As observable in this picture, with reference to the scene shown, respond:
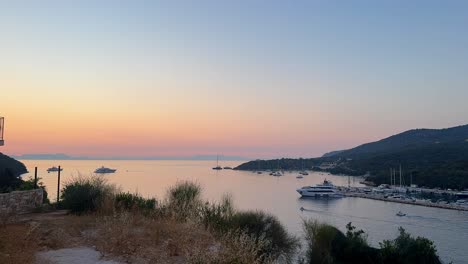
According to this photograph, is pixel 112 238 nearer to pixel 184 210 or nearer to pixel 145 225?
pixel 145 225

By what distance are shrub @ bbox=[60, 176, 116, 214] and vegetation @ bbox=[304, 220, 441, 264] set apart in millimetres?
13956

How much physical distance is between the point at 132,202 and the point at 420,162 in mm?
122604

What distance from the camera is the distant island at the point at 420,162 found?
101125 mm

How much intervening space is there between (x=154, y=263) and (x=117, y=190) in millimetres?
8240

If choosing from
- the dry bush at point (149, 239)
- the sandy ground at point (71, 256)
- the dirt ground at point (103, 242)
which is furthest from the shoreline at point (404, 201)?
the sandy ground at point (71, 256)

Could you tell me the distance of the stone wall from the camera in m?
12.2

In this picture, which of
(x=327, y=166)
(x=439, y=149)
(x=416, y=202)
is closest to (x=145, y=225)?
(x=416, y=202)

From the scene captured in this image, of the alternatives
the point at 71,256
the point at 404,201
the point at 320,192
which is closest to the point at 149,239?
the point at 71,256

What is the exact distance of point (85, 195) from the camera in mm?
12742

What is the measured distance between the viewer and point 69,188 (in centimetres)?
1349

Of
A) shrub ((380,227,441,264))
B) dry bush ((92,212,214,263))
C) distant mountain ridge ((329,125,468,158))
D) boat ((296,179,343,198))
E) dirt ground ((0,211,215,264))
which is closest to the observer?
dirt ground ((0,211,215,264))

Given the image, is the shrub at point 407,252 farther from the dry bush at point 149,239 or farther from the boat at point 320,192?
the boat at point 320,192

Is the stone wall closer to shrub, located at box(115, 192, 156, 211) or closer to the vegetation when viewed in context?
shrub, located at box(115, 192, 156, 211)

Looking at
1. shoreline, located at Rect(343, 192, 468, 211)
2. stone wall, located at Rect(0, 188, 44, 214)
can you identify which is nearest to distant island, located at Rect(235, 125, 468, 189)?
shoreline, located at Rect(343, 192, 468, 211)
